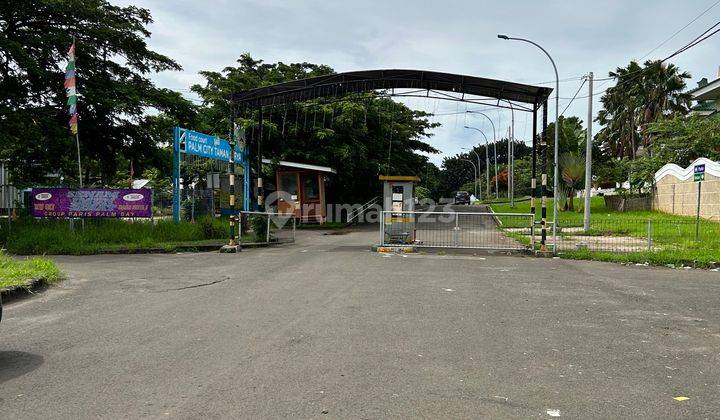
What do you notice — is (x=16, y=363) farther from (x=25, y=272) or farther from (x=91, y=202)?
(x=91, y=202)

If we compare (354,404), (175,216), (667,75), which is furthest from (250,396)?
(667,75)

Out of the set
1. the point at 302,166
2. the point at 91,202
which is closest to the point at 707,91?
the point at 302,166

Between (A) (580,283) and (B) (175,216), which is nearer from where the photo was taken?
(A) (580,283)

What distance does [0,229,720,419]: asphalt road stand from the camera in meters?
4.25

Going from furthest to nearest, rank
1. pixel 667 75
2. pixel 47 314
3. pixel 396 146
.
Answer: pixel 667 75, pixel 396 146, pixel 47 314

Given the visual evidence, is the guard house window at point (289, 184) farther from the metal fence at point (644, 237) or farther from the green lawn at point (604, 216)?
the metal fence at point (644, 237)

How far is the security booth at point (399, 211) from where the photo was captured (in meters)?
16.6

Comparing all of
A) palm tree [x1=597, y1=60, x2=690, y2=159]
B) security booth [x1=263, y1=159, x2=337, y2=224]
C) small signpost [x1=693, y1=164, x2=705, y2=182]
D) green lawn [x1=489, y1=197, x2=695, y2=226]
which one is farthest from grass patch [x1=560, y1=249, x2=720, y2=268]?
palm tree [x1=597, y1=60, x2=690, y2=159]

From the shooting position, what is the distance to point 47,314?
298 inches

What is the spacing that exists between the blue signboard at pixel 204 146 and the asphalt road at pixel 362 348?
7.96 metres

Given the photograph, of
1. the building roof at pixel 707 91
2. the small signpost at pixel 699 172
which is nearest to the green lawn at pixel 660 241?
the small signpost at pixel 699 172

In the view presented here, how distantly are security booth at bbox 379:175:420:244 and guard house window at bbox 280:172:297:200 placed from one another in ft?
40.5

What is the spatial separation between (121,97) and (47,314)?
15379mm

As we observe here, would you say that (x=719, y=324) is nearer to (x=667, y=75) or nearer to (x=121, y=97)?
(x=121, y=97)
